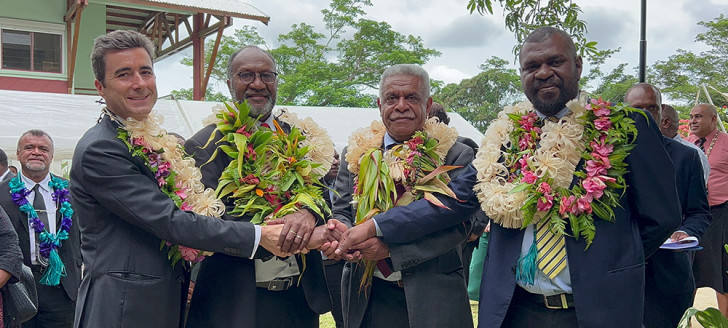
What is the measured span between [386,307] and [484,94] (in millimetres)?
35236

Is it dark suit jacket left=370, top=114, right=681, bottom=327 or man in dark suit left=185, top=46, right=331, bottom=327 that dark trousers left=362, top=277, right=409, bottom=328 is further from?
dark suit jacket left=370, top=114, right=681, bottom=327

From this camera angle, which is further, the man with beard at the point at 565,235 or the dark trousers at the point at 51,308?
the dark trousers at the point at 51,308

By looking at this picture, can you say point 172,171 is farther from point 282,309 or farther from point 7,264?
point 7,264

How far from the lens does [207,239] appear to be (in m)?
3.16

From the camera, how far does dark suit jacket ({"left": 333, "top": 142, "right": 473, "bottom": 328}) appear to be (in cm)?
341

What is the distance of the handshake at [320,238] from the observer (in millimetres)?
3334

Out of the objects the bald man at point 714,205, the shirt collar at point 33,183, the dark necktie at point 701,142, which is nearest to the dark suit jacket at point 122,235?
the shirt collar at point 33,183

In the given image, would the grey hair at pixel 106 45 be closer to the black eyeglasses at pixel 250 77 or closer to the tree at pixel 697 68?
the black eyeglasses at pixel 250 77

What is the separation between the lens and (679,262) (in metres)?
4.05

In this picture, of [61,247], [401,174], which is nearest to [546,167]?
[401,174]

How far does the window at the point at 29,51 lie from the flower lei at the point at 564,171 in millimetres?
19425

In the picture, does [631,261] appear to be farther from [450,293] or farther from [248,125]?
[248,125]

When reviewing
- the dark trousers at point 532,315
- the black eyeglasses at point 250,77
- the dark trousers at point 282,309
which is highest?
the black eyeglasses at point 250,77

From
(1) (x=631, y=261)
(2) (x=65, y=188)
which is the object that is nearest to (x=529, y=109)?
(1) (x=631, y=261)
